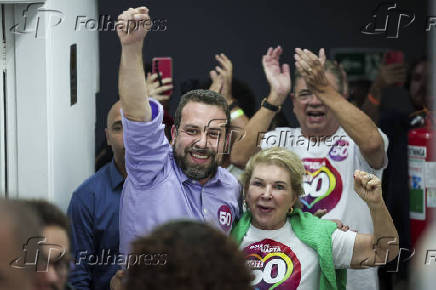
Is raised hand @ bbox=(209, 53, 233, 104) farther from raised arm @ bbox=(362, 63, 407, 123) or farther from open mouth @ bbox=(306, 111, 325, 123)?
raised arm @ bbox=(362, 63, 407, 123)

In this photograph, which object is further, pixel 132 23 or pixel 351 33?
pixel 351 33

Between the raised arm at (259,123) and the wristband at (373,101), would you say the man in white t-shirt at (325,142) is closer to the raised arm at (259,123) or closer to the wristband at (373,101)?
the raised arm at (259,123)

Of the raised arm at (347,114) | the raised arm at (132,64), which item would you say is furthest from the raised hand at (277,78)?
the raised arm at (132,64)

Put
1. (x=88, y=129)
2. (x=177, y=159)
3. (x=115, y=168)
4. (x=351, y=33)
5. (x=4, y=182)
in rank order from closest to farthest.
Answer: (x=177, y=159)
(x=4, y=182)
(x=115, y=168)
(x=88, y=129)
(x=351, y=33)

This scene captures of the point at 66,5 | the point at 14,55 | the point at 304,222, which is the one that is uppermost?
the point at 66,5

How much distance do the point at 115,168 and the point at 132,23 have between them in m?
0.90

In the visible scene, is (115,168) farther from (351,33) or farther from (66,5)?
(351,33)

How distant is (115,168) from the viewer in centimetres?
334

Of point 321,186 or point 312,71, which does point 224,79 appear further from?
point 321,186

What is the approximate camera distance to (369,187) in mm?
2768

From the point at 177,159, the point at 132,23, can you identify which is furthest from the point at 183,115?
the point at 132,23

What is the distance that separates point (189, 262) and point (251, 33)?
3.87 meters

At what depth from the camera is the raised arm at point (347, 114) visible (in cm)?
356

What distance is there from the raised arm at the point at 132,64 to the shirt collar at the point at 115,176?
0.71 m
